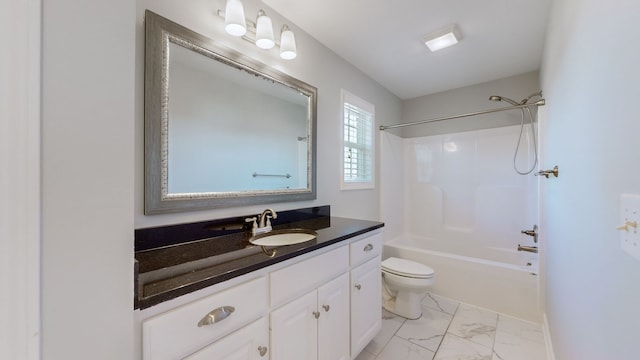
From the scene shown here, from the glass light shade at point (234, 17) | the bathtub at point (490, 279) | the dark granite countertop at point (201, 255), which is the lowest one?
the bathtub at point (490, 279)

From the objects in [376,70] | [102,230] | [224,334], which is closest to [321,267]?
[224,334]

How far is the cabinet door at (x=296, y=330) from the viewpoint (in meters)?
1.00

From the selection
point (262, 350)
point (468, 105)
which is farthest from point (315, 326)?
point (468, 105)

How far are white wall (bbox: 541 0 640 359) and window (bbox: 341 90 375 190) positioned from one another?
1.44 meters

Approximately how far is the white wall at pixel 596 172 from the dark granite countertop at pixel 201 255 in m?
0.95

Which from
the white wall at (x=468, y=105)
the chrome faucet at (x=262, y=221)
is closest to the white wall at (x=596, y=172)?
the chrome faucet at (x=262, y=221)

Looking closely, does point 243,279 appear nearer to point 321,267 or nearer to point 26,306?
point 321,267

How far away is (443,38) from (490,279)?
208 centimetres

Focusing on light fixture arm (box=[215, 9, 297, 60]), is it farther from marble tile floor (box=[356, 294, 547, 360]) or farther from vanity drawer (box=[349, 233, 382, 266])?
marble tile floor (box=[356, 294, 547, 360])

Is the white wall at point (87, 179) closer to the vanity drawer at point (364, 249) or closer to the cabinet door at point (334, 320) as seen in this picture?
the cabinet door at point (334, 320)

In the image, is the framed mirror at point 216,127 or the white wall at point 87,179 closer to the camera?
the white wall at point 87,179

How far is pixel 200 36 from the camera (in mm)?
1246

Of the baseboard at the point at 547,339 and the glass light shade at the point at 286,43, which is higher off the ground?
the glass light shade at the point at 286,43

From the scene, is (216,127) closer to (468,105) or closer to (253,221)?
(253,221)
